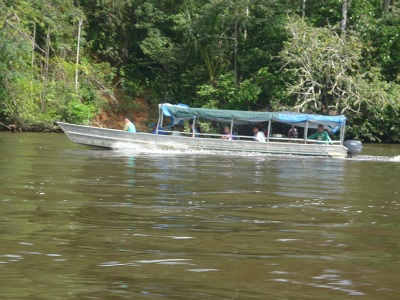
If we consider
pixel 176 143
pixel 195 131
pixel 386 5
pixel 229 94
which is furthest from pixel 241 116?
pixel 386 5

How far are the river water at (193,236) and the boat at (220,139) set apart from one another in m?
9.14

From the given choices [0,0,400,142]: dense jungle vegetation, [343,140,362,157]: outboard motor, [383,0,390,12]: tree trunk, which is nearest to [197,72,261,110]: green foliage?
[0,0,400,142]: dense jungle vegetation

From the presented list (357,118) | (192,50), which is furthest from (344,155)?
(192,50)

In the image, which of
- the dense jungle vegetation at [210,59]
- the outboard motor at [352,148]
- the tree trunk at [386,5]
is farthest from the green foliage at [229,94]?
the outboard motor at [352,148]

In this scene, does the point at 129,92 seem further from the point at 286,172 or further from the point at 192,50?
the point at 286,172

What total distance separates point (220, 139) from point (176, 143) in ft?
5.47

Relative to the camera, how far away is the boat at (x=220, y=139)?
27141 millimetres

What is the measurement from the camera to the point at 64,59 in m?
41.5

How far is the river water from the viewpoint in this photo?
6.53 m

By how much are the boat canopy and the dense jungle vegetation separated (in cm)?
641

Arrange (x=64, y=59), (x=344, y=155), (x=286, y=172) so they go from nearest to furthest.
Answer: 1. (x=286, y=172)
2. (x=344, y=155)
3. (x=64, y=59)

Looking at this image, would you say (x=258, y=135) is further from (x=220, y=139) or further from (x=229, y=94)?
(x=229, y=94)

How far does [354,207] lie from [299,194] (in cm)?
193

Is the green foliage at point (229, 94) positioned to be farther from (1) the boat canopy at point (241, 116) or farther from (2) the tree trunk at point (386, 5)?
(1) the boat canopy at point (241, 116)
